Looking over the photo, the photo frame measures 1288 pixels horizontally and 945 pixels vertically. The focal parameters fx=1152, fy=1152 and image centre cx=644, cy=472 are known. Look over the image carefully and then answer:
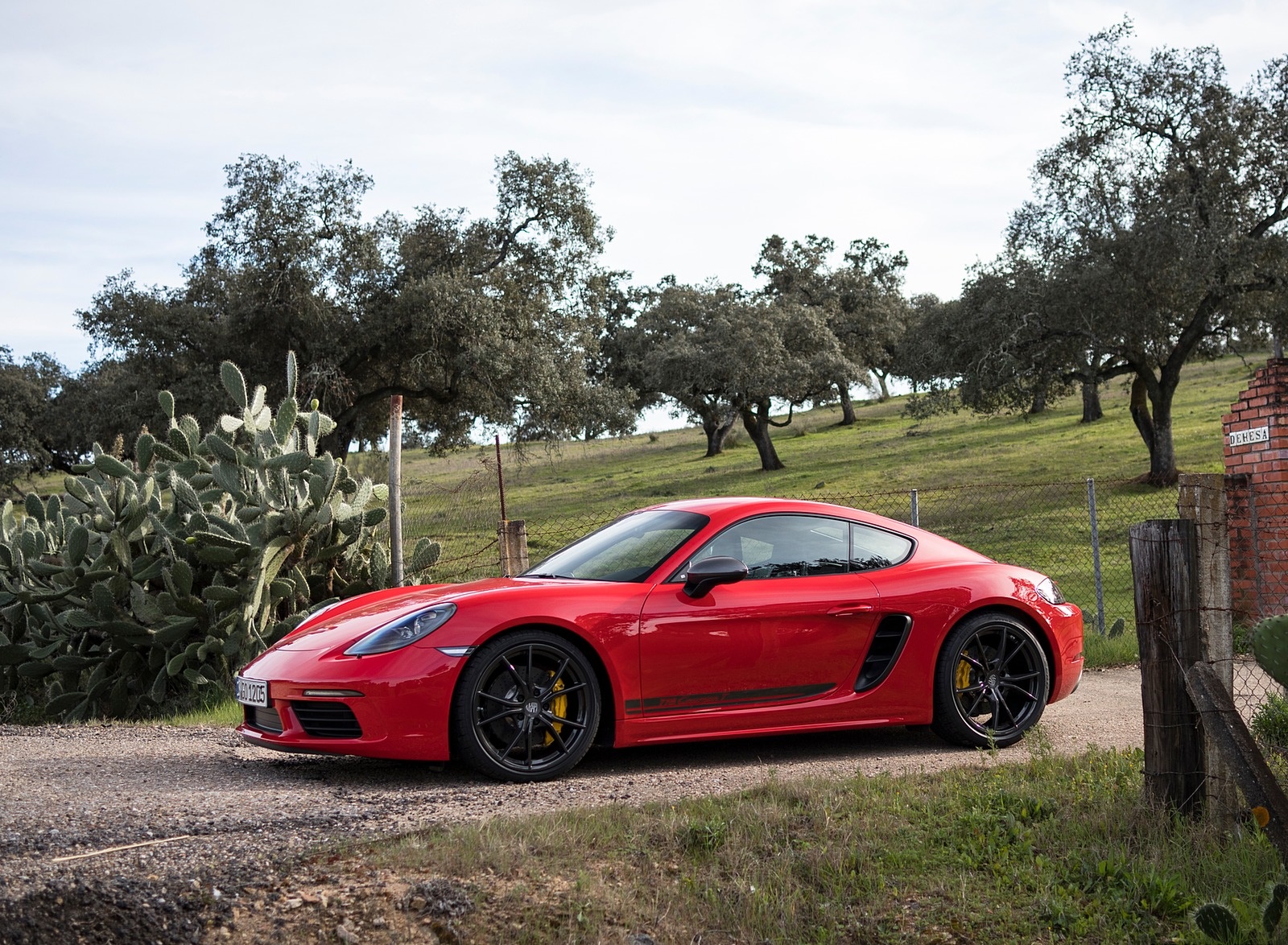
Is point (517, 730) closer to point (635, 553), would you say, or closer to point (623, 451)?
point (635, 553)

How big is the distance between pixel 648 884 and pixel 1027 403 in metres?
25.3

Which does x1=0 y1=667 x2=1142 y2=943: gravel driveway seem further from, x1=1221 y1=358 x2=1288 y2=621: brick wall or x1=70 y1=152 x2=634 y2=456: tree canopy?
x1=70 y1=152 x2=634 y2=456: tree canopy

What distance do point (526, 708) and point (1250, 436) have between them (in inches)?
326

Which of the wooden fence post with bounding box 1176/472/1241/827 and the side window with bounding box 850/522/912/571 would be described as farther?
the side window with bounding box 850/522/912/571

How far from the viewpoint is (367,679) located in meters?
5.43

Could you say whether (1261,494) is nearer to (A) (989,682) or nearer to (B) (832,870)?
(A) (989,682)

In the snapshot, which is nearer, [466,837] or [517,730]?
[466,837]

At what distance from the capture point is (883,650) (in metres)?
6.34

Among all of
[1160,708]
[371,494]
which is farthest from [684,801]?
[371,494]

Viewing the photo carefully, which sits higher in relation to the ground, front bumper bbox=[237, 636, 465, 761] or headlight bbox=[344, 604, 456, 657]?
headlight bbox=[344, 604, 456, 657]

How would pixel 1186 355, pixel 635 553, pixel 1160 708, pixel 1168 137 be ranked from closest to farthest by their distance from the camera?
1. pixel 1160 708
2. pixel 635 553
3. pixel 1168 137
4. pixel 1186 355

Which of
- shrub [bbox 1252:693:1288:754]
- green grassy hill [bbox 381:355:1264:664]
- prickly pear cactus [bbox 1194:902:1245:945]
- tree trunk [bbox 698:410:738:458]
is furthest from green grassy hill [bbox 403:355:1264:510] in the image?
prickly pear cactus [bbox 1194:902:1245:945]

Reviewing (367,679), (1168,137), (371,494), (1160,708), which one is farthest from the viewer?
(1168,137)

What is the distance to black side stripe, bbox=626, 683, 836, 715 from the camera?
5.83 meters
